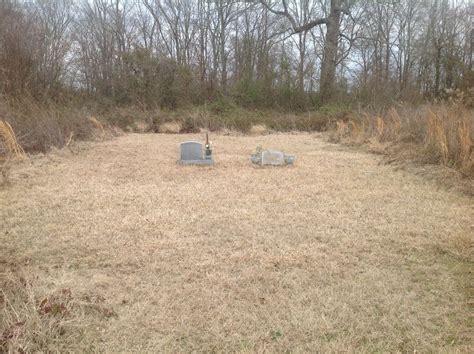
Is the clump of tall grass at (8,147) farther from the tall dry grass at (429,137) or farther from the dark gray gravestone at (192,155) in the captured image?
the tall dry grass at (429,137)

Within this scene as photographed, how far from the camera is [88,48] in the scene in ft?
52.3

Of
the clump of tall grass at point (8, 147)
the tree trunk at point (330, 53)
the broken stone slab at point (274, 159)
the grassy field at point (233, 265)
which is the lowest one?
the grassy field at point (233, 265)

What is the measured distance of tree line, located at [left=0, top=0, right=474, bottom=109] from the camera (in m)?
14.2

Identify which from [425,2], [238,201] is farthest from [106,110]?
[425,2]

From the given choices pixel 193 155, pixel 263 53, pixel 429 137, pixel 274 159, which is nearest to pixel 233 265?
pixel 274 159

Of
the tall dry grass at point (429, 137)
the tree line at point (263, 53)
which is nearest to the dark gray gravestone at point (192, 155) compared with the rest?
the tall dry grass at point (429, 137)

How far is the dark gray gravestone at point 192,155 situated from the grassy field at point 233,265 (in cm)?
108

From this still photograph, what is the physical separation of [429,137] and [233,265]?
16.1 ft

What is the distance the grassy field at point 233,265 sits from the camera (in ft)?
6.50

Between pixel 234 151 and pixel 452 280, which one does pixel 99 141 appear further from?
pixel 452 280

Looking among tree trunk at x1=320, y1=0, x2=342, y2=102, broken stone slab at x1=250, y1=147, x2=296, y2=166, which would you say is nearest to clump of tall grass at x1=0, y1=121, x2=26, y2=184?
broken stone slab at x1=250, y1=147, x2=296, y2=166

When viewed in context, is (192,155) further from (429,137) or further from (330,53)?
(330,53)

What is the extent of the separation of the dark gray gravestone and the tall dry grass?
3491 mm

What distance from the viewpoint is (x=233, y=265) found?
2711 mm
